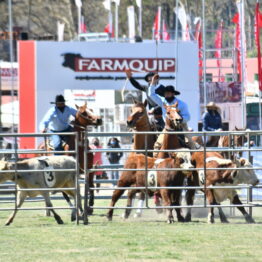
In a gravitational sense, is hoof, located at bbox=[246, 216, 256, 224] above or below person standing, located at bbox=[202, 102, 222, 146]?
below

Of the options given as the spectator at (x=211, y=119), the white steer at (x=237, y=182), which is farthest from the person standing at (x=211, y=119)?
the white steer at (x=237, y=182)

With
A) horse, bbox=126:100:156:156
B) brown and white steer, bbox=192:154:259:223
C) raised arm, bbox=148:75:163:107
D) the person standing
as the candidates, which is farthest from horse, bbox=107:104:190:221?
the person standing

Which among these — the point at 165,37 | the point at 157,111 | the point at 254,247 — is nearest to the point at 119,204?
the point at 157,111

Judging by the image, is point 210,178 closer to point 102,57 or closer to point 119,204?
point 119,204

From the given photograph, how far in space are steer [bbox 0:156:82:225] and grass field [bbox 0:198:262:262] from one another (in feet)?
1.47

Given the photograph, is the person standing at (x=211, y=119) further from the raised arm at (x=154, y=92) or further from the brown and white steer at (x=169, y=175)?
the brown and white steer at (x=169, y=175)

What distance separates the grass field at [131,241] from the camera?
1144 centimetres

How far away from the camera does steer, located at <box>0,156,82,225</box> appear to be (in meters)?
16.1

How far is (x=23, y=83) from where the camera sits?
4038cm

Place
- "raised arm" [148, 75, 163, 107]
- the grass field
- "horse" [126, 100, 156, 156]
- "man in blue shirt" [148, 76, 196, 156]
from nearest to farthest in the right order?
1. the grass field
2. "man in blue shirt" [148, 76, 196, 156]
3. "horse" [126, 100, 156, 156]
4. "raised arm" [148, 75, 163, 107]

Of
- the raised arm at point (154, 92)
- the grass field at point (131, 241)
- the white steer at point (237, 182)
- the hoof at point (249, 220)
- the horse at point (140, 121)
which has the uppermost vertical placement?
the raised arm at point (154, 92)

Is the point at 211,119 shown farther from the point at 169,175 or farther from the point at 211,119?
the point at 169,175

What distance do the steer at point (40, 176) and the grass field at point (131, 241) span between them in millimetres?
449

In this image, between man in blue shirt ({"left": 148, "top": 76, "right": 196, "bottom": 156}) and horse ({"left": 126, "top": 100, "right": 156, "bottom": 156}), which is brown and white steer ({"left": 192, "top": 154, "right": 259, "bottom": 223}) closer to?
man in blue shirt ({"left": 148, "top": 76, "right": 196, "bottom": 156})
